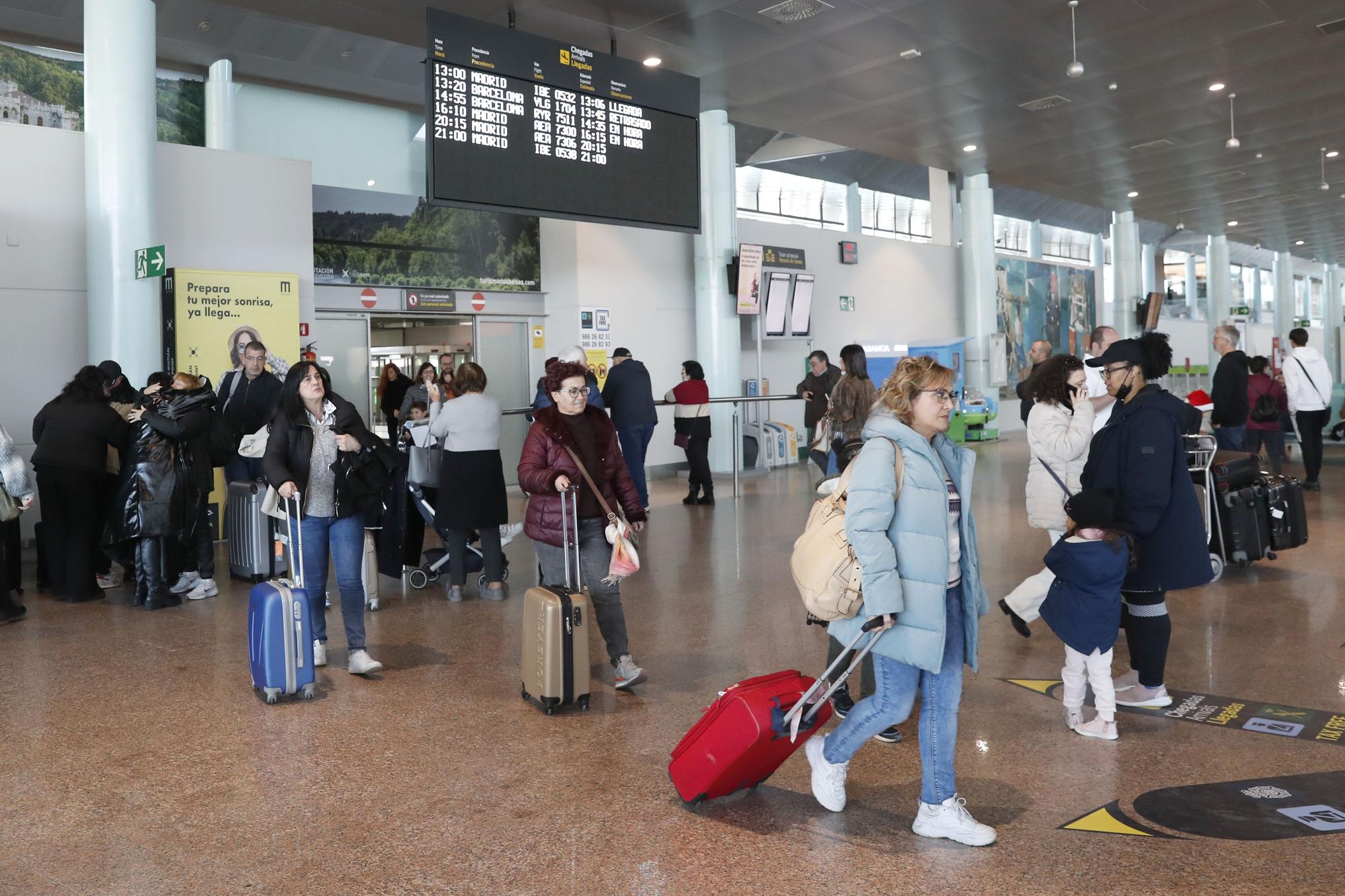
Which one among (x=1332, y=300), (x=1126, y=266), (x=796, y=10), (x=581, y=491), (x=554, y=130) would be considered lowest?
(x=581, y=491)

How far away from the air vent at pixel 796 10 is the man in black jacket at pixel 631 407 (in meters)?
3.25

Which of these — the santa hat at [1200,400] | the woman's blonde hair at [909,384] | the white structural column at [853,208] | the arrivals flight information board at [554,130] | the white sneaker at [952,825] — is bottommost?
the white sneaker at [952,825]

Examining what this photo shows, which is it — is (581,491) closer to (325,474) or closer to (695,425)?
(325,474)

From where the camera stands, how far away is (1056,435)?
16.8 feet

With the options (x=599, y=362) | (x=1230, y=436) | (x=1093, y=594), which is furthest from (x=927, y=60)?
(x=1093, y=594)

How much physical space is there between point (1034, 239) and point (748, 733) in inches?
1126

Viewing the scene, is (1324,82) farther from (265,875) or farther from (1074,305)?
(265,875)

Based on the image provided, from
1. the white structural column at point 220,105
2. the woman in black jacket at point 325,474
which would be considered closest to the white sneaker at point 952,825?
the woman in black jacket at point 325,474

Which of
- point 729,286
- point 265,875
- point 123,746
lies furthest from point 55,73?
point 265,875

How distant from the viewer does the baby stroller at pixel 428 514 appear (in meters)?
7.18

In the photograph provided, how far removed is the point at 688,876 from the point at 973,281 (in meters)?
17.6

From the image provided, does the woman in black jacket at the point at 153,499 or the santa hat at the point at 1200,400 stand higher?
the santa hat at the point at 1200,400

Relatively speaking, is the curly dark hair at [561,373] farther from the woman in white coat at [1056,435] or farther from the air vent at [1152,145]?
the air vent at [1152,145]

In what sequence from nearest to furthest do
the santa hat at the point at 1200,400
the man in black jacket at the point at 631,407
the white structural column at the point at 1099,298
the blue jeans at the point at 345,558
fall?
the blue jeans at the point at 345,558
the santa hat at the point at 1200,400
the man in black jacket at the point at 631,407
the white structural column at the point at 1099,298
